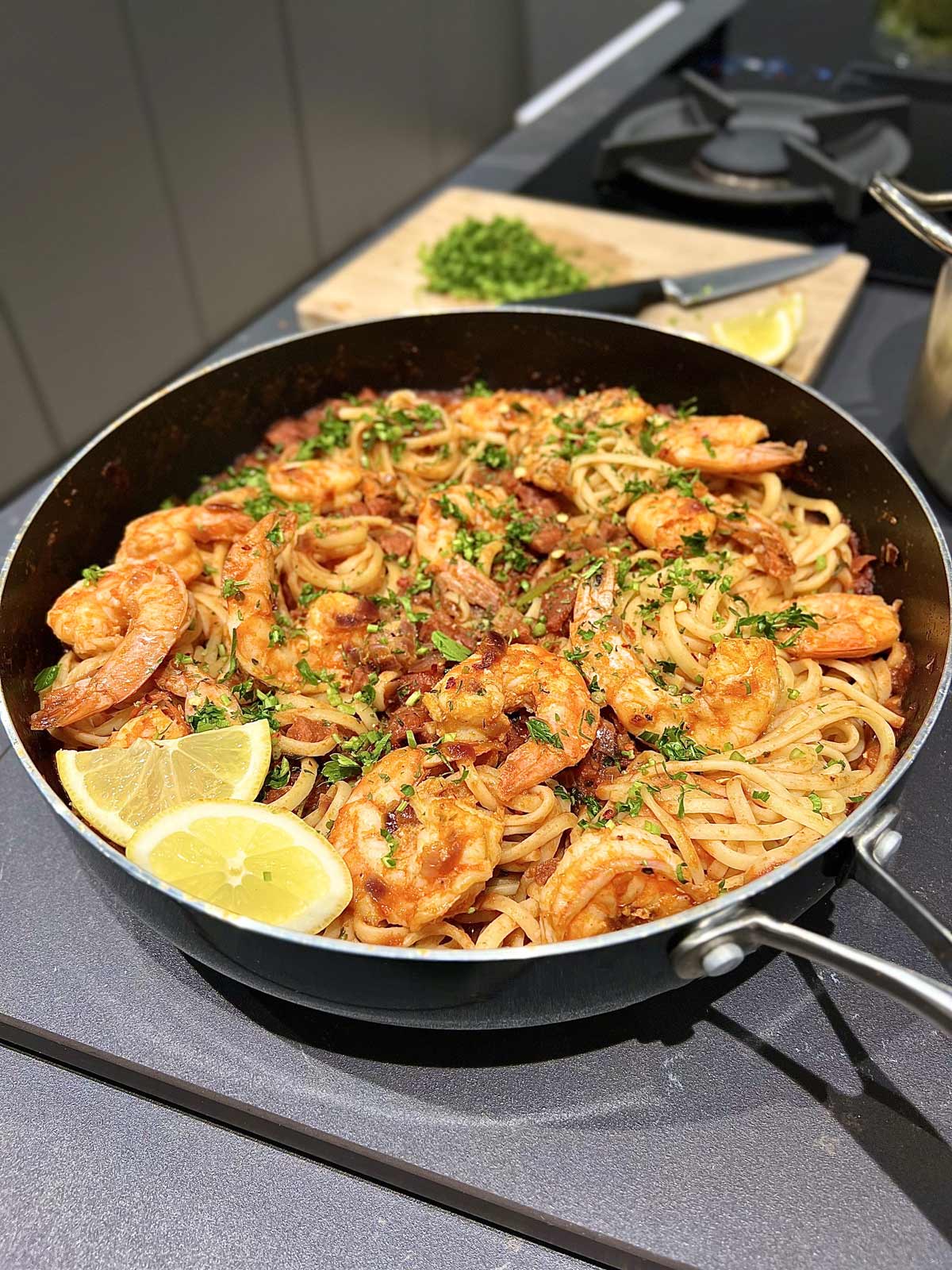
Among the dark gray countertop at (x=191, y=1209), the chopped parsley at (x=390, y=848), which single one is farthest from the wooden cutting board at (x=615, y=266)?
the dark gray countertop at (x=191, y=1209)

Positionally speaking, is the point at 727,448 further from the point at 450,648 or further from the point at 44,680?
the point at 44,680

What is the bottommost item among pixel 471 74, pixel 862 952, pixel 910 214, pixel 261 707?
pixel 471 74

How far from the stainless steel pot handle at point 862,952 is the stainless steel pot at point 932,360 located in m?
1.59

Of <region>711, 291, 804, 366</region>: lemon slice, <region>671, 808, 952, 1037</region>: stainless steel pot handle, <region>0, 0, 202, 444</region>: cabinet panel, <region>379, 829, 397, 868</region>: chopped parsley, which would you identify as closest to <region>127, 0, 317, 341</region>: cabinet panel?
<region>0, 0, 202, 444</region>: cabinet panel

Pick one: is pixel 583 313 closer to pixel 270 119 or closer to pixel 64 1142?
pixel 64 1142

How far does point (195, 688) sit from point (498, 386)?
156cm

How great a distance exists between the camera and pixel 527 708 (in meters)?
2.01

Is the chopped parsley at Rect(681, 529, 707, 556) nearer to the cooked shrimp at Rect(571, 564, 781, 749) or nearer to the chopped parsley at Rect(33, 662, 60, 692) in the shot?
the cooked shrimp at Rect(571, 564, 781, 749)

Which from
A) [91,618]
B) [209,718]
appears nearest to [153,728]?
[209,718]

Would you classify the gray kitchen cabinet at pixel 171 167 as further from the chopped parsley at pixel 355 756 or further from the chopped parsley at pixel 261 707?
the chopped parsley at pixel 355 756

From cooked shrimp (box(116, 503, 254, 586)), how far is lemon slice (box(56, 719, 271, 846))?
611 millimetres

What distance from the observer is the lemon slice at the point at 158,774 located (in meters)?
1.84

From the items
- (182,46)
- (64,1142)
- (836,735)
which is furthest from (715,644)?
(182,46)

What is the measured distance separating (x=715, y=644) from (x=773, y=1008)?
770mm
